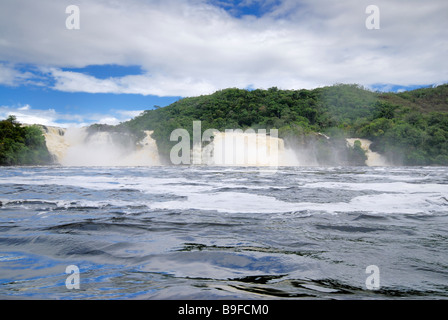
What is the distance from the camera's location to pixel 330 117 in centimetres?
7469

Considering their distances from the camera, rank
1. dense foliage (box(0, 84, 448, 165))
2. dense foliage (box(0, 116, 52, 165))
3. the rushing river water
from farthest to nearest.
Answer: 1. dense foliage (box(0, 84, 448, 165))
2. dense foliage (box(0, 116, 52, 165))
3. the rushing river water

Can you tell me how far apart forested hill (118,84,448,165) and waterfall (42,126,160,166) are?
2.18 m

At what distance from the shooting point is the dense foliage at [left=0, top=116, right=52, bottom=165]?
1689 inches

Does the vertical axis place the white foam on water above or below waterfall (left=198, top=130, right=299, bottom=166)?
below

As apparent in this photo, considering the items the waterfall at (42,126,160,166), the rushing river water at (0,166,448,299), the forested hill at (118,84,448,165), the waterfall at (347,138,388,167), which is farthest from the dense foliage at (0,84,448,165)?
the rushing river water at (0,166,448,299)

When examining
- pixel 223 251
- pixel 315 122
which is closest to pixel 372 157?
pixel 315 122

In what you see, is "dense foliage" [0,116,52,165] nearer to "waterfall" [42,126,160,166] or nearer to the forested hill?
"waterfall" [42,126,160,166]

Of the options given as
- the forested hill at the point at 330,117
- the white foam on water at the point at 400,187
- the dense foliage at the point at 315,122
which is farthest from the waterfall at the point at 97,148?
the white foam on water at the point at 400,187

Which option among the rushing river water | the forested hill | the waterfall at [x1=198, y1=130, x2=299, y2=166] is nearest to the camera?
the rushing river water

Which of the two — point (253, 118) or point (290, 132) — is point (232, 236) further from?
point (253, 118)

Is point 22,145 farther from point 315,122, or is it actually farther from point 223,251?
point 315,122

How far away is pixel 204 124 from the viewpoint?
205 ft
